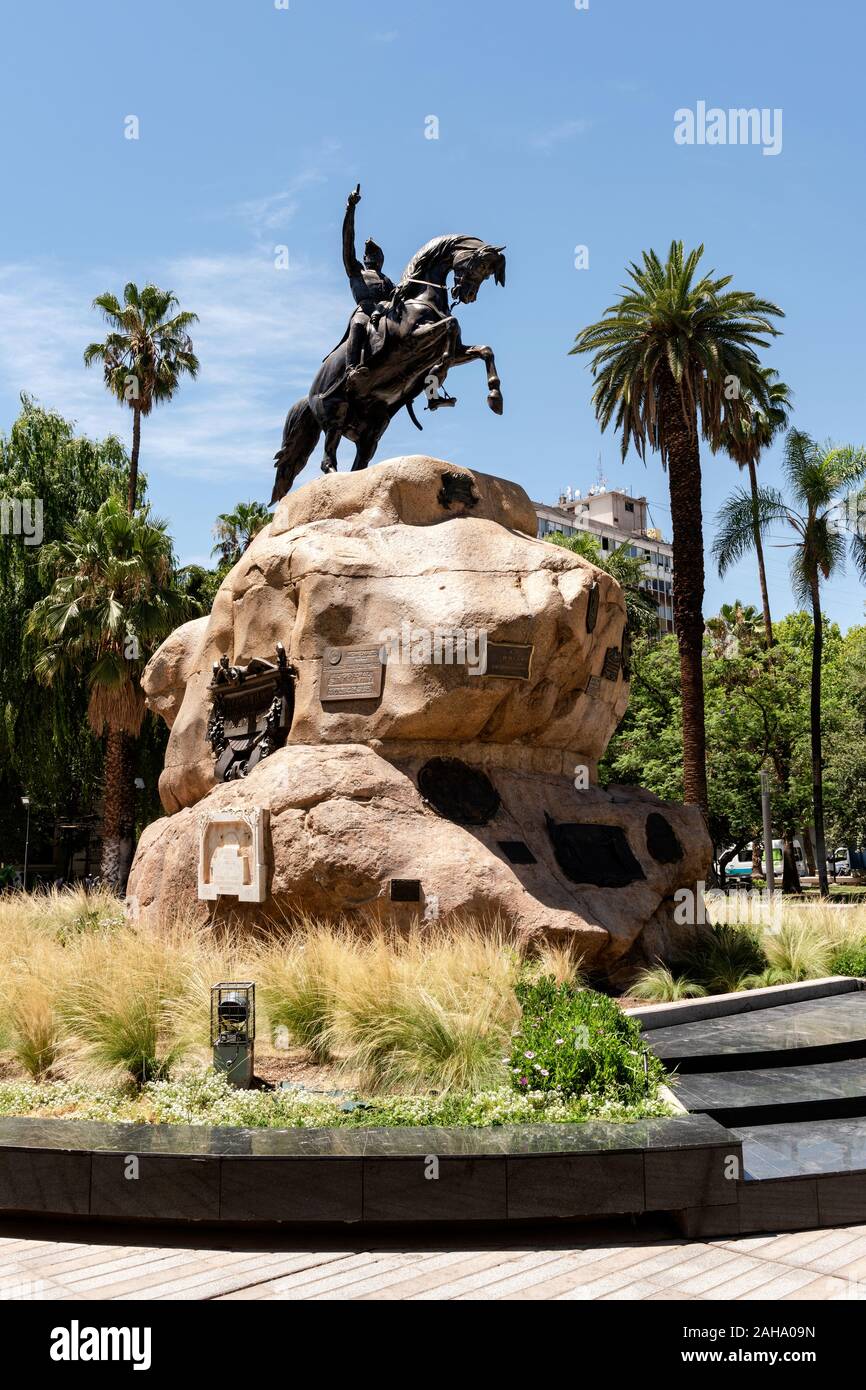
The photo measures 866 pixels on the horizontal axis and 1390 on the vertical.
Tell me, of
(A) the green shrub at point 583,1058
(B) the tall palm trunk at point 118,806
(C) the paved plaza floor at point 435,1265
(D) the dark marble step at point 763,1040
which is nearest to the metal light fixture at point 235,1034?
(C) the paved plaza floor at point 435,1265

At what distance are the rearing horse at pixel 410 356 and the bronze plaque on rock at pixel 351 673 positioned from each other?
13.5 ft

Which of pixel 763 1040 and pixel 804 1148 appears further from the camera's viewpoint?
pixel 763 1040

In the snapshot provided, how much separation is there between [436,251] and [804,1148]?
1173cm

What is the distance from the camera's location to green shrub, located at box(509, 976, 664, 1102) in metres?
6.88

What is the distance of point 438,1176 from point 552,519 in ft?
264

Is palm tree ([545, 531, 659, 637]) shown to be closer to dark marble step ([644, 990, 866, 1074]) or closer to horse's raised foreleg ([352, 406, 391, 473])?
horse's raised foreleg ([352, 406, 391, 473])

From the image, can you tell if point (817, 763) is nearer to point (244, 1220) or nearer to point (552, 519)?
point (244, 1220)

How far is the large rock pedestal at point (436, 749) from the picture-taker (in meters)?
11.0

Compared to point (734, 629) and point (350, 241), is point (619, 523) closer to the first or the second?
point (734, 629)

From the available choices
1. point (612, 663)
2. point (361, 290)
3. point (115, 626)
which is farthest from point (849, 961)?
point (115, 626)

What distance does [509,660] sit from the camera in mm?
11758
